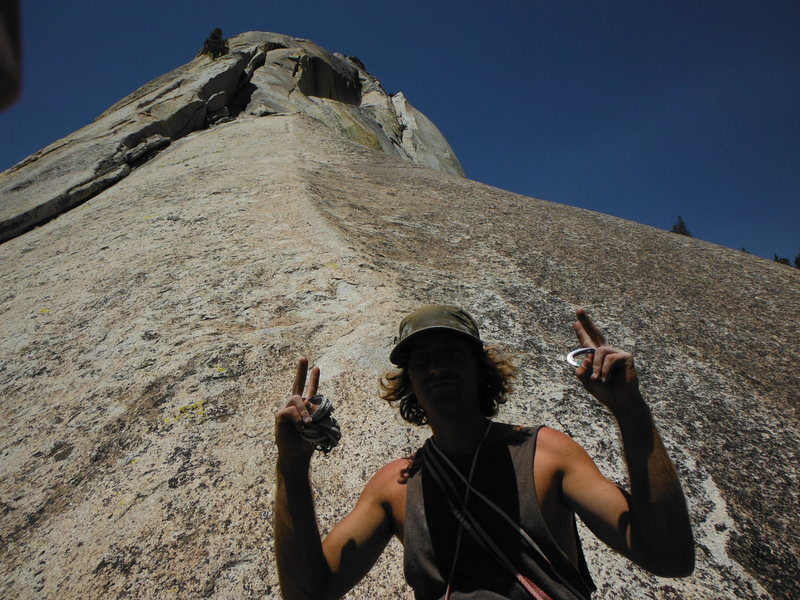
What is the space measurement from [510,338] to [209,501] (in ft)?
9.00

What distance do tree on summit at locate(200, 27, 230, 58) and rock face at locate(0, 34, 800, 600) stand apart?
14.4m

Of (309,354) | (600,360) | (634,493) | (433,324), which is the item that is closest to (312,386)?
(433,324)

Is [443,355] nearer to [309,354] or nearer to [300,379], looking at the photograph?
[300,379]

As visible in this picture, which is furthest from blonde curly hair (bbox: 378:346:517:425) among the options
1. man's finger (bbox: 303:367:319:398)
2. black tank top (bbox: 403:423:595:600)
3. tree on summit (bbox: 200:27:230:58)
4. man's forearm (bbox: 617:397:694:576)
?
tree on summit (bbox: 200:27:230:58)

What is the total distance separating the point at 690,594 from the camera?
2605 millimetres

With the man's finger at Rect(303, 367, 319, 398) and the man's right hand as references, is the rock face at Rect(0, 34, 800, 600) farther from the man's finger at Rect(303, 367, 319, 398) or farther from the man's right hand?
the man's finger at Rect(303, 367, 319, 398)

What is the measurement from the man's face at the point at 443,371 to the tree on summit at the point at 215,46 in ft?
70.1

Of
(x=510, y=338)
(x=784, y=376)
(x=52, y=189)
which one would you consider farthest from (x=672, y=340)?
(x=52, y=189)

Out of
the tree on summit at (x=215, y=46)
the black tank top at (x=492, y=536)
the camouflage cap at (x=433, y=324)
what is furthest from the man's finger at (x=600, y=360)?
the tree on summit at (x=215, y=46)

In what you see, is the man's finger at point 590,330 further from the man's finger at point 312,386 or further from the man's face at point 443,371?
the man's finger at point 312,386

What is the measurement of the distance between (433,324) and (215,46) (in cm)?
2237

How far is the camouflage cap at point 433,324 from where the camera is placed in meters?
2.38

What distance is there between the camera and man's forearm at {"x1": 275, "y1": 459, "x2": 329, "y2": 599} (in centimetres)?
208

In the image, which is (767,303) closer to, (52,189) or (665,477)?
(665,477)
